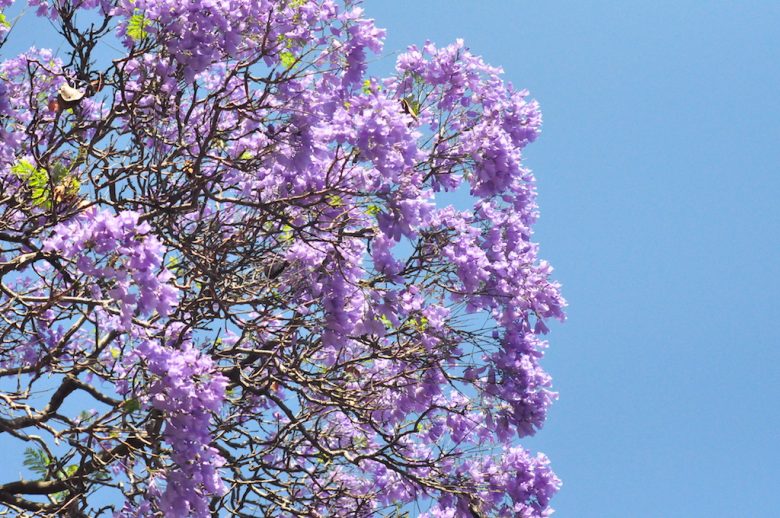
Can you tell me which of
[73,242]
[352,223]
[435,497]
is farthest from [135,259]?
[435,497]

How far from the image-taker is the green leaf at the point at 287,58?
6520 millimetres

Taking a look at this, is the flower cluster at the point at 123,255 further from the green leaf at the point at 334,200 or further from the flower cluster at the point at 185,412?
the green leaf at the point at 334,200

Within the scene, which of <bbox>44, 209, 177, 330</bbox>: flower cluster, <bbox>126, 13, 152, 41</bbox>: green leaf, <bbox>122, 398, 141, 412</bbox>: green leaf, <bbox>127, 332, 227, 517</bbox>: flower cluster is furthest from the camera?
<bbox>126, 13, 152, 41</bbox>: green leaf

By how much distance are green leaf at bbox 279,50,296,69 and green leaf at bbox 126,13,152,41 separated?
0.91 metres

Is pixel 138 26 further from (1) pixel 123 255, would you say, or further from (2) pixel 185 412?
(2) pixel 185 412

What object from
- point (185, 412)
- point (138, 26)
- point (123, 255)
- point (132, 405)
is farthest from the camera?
point (138, 26)

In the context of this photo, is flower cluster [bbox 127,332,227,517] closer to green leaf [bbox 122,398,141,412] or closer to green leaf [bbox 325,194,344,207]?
green leaf [bbox 122,398,141,412]

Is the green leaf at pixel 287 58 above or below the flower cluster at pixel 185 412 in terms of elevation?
above

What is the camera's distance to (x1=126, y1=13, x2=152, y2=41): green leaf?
6387 mm

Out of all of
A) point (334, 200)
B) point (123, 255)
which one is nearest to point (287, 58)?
point (334, 200)

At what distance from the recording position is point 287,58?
6539 mm

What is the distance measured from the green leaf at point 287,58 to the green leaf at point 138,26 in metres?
0.91

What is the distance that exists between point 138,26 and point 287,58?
1042mm

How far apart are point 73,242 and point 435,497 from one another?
12.6 feet
